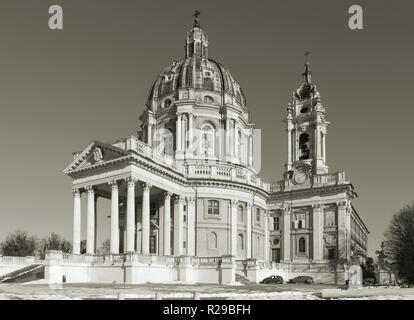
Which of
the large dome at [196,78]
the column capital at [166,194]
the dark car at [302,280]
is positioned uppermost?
the large dome at [196,78]

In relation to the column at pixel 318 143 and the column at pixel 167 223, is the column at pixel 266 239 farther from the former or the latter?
the column at pixel 167 223

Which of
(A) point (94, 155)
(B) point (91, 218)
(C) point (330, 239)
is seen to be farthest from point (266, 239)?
(A) point (94, 155)

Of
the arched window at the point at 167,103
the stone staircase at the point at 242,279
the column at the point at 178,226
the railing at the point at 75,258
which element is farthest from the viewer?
the arched window at the point at 167,103

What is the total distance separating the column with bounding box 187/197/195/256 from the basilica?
0.11 metres

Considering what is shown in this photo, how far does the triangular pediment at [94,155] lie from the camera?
158 ft

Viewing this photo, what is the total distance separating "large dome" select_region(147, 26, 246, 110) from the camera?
68.8 m

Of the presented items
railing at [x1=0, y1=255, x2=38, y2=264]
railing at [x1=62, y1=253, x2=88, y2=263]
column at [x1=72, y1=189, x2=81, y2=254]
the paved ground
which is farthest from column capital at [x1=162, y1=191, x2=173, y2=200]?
the paved ground

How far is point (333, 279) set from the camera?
6309 centimetres

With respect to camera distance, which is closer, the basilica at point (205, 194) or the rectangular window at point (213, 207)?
the basilica at point (205, 194)

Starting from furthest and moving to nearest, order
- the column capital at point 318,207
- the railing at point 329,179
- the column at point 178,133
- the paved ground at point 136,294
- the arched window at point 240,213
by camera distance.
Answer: the column capital at point 318,207 < the railing at point 329,179 < the column at point 178,133 < the arched window at point 240,213 < the paved ground at point 136,294

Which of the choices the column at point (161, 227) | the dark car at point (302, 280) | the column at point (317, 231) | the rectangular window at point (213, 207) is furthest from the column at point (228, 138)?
the dark car at point (302, 280)

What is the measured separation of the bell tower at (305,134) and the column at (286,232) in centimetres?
443

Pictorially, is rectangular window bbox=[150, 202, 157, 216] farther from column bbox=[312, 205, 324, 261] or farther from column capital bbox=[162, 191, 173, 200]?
column bbox=[312, 205, 324, 261]
